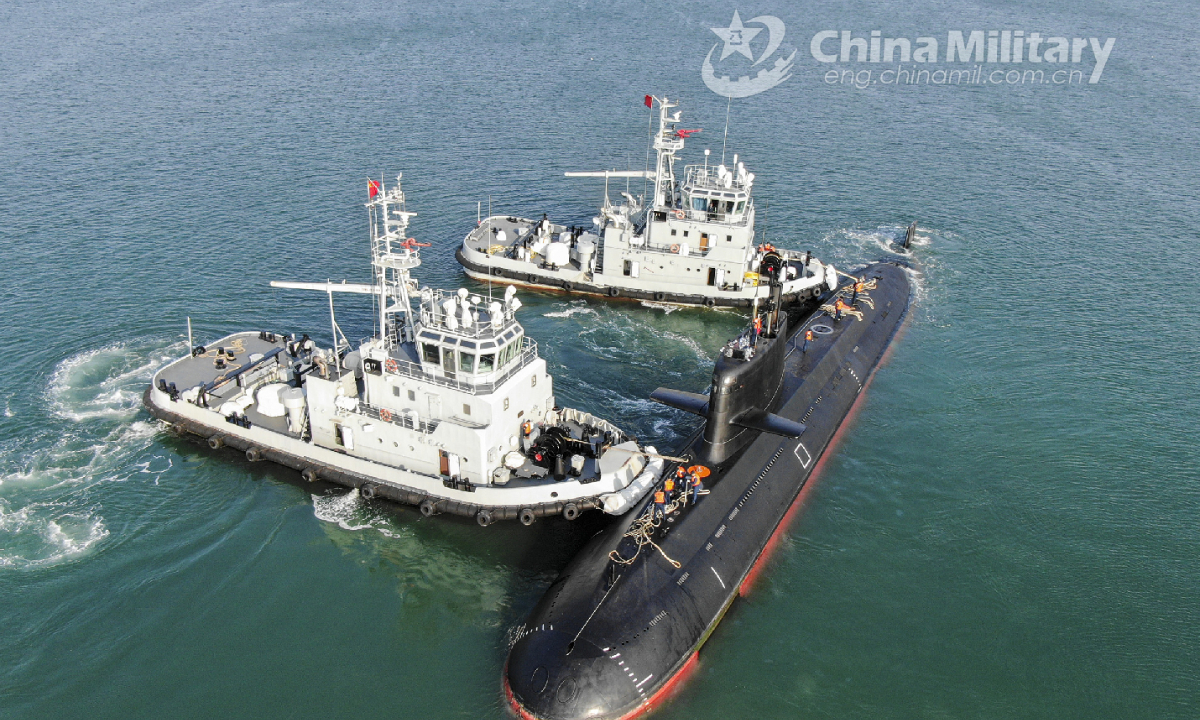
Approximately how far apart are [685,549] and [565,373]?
1661 centimetres

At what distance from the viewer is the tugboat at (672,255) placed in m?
48.7

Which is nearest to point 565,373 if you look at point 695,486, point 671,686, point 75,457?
point 695,486

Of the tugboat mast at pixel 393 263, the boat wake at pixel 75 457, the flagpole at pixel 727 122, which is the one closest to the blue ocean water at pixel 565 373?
the boat wake at pixel 75 457

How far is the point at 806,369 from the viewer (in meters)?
Result: 38.8

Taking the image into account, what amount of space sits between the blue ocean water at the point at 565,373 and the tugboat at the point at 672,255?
2.10m

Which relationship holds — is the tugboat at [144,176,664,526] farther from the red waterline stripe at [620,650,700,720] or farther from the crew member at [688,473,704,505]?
the red waterline stripe at [620,650,700,720]

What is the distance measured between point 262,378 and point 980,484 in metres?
30.2

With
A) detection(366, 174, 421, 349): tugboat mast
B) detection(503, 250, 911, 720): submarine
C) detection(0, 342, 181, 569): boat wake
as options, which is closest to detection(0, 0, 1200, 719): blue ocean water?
detection(0, 342, 181, 569): boat wake

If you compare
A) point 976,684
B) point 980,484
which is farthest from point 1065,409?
point 976,684

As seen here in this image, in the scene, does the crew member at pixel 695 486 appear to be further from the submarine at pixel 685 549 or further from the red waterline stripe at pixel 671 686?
the red waterline stripe at pixel 671 686

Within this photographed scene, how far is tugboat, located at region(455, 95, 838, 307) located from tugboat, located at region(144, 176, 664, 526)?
1758 cm

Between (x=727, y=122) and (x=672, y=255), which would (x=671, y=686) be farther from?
(x=727, y=122)

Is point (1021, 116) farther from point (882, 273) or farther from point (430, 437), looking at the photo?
point (430, 437)

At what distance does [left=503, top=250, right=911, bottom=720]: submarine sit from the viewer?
2327cm
